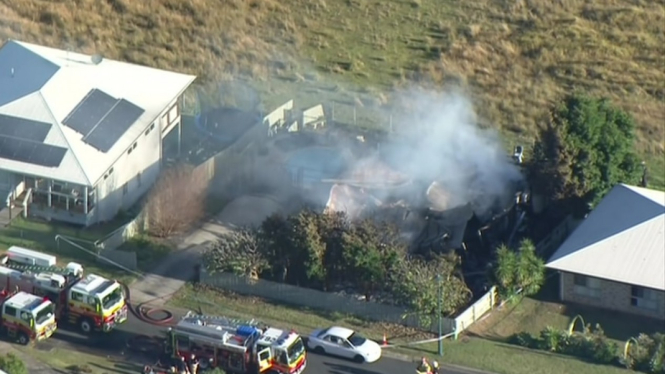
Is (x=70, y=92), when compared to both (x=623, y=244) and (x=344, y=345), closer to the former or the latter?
(x=344, y=345)

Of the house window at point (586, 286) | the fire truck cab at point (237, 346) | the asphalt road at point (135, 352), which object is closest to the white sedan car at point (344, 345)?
the asphalt road at point (135, 352)

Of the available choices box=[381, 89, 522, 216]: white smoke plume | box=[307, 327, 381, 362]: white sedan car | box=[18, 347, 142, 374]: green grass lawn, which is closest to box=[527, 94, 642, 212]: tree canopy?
box=[381, 89, 522, 216]: white smoke plume

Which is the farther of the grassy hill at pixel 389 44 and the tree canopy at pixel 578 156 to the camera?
the grassy hill at pixel 389 44

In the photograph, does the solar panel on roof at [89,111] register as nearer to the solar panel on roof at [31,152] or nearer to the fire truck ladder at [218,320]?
the solar panel on roof at [31,152]

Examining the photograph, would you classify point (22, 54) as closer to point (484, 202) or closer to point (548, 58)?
point (484, 202)

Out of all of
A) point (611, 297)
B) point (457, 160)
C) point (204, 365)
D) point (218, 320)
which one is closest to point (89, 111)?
point (218, 320)

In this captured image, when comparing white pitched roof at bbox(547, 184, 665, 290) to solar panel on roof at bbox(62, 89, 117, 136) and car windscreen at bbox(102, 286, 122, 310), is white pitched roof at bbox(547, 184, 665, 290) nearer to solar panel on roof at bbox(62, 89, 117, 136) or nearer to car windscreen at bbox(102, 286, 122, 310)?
car windscreen at bbox(102, 286, 122, 310)
